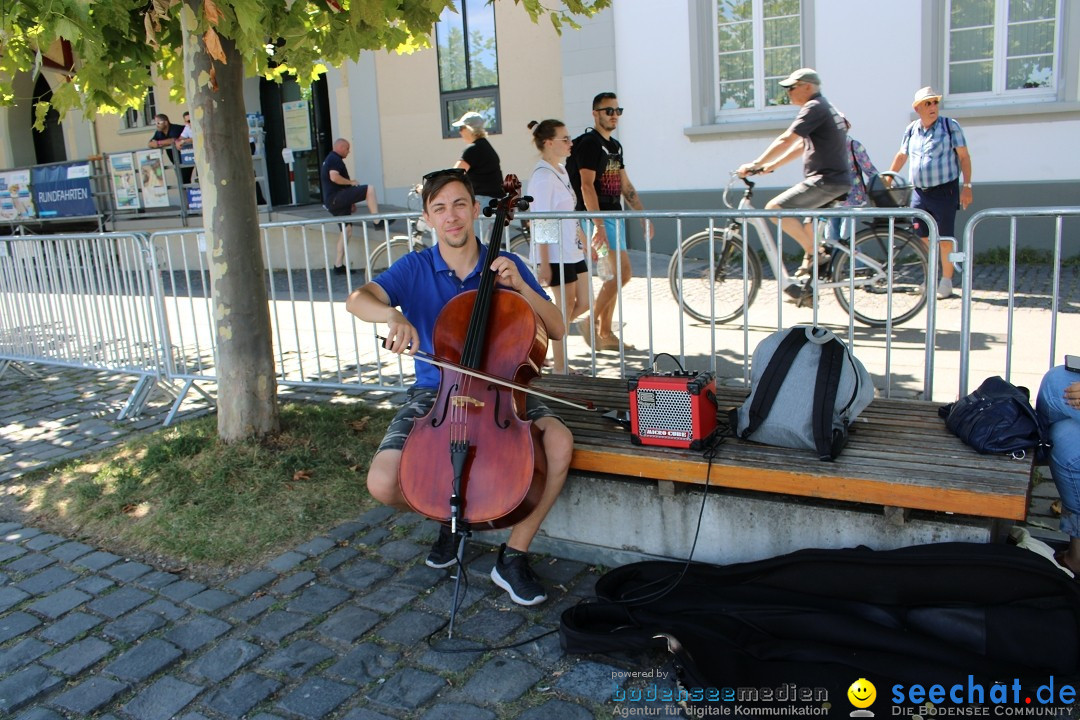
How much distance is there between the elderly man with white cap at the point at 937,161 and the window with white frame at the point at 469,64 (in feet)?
23.1

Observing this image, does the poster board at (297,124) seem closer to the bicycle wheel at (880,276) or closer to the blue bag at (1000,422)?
the bicycle wheel at (880,276)

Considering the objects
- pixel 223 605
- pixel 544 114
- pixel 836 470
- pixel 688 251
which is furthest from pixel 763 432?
pixel 544 114

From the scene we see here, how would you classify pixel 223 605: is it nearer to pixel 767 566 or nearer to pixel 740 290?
pixel 767 566

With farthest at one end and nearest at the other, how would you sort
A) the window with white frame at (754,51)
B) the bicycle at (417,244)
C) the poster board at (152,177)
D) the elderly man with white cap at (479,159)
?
the poster board at (152,177), the window with white frame at (754,51), the elderly man with white cap at (479,159), the bicycle at (417,244)

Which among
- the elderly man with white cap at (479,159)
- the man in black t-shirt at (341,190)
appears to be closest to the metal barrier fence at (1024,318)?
the elderly man with white cap at (479,159)

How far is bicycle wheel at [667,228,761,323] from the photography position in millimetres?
7402

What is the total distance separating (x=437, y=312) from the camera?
396 centimetres

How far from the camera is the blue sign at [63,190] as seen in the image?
15.9 m

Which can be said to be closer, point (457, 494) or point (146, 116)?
point (457, 494)

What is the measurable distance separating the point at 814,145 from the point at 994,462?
4857 millimetres

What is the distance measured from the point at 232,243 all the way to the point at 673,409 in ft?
8.98

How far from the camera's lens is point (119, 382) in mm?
7840

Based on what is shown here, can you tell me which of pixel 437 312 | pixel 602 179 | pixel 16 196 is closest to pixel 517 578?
pixel 437 312

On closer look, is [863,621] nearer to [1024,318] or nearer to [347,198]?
[1024,318]
